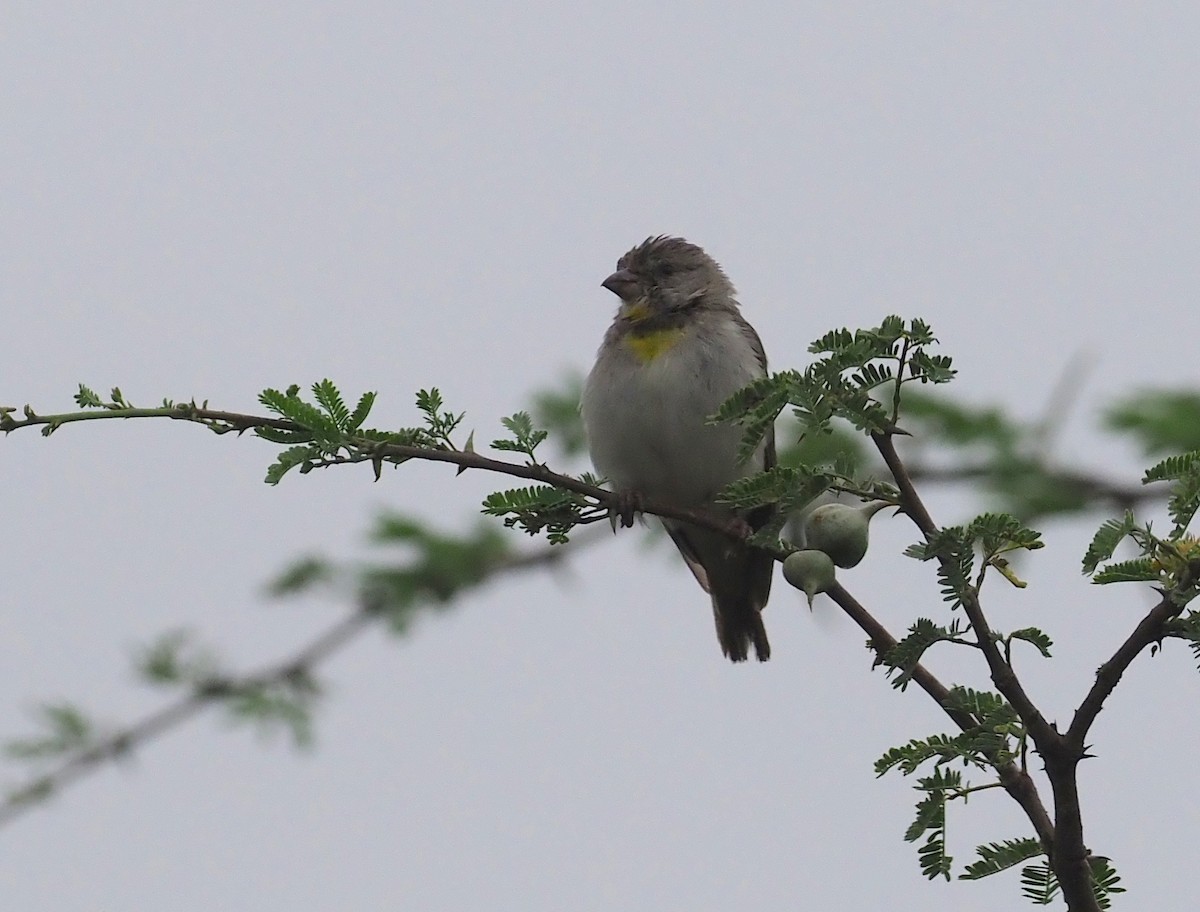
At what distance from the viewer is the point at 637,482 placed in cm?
627

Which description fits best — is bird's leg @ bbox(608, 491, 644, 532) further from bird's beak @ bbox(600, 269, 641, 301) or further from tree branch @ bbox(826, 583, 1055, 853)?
bird's beak @ bbox(600, 269, 641, 301)

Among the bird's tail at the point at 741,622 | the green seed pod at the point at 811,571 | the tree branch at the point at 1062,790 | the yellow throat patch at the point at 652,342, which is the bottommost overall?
the tree branch at the point at 1062,790

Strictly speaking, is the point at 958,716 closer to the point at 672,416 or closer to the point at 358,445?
the point at 358,445

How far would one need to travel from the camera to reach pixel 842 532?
3.12m

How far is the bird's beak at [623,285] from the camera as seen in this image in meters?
6.75

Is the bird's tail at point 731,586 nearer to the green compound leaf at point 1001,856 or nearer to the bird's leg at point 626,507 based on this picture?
the bird's leg at point 626,507

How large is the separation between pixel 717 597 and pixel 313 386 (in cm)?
359

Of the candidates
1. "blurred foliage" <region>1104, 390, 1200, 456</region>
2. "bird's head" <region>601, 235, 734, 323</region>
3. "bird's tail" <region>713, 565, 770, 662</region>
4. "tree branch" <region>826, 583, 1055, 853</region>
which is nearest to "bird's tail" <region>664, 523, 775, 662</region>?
"bird's tail" <region>713, 565, 770, 662</region>

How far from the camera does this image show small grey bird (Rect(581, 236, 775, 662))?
6.01m

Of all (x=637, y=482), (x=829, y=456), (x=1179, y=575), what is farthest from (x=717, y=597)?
(x=1179, y=575)

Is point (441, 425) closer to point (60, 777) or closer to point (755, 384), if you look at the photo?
point (755, 384)

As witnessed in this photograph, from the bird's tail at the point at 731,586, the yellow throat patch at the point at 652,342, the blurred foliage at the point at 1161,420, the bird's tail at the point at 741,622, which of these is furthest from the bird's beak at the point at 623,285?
the blurred foliage at the point at 1161,420

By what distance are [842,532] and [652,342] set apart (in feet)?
10.4

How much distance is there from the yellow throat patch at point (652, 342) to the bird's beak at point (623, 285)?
1.42ft
